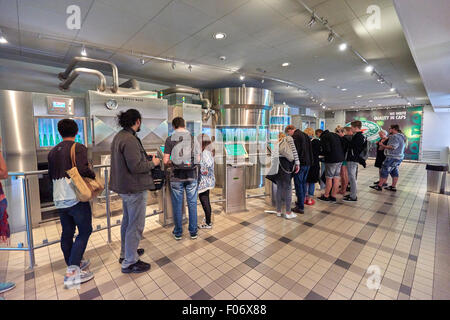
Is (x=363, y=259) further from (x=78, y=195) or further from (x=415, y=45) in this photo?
(x=415, y=45)

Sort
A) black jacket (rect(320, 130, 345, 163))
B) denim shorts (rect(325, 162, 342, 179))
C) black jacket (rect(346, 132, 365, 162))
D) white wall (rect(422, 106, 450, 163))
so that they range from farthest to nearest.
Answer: white wall (rect(422, 106, 450, 163)) < black jacket (rect(346, 132, 365, 162)) < denim shorts (rect(325, 162, 342, 179)) < black jacket (rect(320, 130, 345, 163))

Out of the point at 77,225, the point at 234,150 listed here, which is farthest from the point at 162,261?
the point at 234,150

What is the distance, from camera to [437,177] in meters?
5.46

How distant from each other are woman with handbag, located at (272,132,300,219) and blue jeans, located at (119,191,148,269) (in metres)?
2.33

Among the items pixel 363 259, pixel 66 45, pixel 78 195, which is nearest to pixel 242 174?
pixel 363 259

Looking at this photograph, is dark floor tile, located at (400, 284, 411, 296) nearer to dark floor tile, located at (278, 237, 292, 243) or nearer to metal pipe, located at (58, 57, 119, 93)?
dark floor tile, located at (278, 237, 292, 243)

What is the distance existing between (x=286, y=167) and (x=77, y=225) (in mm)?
3012

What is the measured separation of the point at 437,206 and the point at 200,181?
202 inches

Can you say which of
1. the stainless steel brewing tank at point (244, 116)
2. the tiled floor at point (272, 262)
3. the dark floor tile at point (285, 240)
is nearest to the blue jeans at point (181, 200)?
the tiled floor at point (272, 262)

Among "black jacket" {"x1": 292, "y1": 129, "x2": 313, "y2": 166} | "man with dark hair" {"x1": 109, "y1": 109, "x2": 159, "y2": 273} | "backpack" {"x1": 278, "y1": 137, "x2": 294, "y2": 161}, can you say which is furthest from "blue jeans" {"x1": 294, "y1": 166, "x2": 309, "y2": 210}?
"man with dark hair" {"x1": 109, "y1": 109, "x2": 159, "y2": 273}

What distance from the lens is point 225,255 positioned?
2.65 meters

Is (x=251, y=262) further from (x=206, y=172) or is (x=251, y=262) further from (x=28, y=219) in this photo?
(x=28, y=219)

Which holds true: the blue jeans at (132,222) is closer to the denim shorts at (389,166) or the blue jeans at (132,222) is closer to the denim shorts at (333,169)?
the denim shorts at (333,169)

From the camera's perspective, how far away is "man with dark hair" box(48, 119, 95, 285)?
6.43 feet
